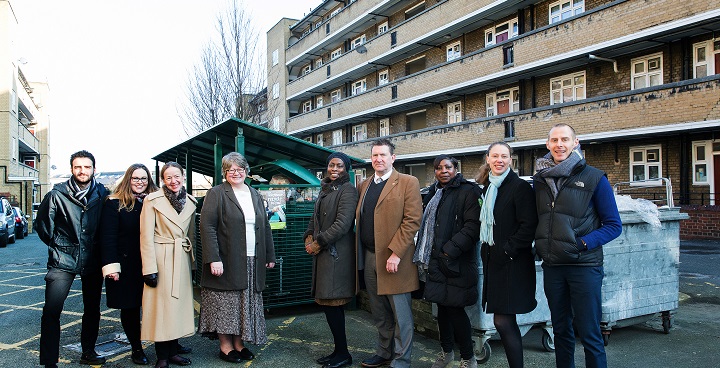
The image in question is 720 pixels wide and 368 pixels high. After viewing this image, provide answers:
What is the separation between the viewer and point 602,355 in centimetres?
381

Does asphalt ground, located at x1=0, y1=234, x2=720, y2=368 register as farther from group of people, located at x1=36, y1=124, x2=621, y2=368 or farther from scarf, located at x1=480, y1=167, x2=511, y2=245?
scarf, located at x1=480, y1=167, x2=511, y2=245

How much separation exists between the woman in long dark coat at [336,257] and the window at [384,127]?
27.6 meters

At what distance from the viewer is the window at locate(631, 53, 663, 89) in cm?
1766

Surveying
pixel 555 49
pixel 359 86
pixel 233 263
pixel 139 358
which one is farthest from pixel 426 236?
pixel 359 86

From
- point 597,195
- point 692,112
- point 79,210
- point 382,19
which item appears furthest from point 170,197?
point 382,19

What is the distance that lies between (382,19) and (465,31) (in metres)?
8.84

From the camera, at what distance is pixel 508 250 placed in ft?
13.2

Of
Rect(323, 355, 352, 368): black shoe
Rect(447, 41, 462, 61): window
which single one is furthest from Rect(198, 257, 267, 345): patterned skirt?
Rect(447, 41, 462, 61): window

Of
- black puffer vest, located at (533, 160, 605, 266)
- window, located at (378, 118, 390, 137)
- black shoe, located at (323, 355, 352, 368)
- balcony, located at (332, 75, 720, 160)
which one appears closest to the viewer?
black puffer vest, located at (533, 160, 605, 266)

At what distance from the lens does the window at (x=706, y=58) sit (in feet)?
53.2

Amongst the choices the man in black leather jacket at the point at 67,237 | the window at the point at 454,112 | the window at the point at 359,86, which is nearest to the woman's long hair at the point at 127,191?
the man in black leather jacket at the point at 67,237

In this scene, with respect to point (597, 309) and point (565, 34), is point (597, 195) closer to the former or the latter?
point (597, 309)

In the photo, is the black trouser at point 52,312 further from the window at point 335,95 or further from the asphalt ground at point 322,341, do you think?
the window at point 335,95

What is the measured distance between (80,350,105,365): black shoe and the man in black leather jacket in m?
0.43
